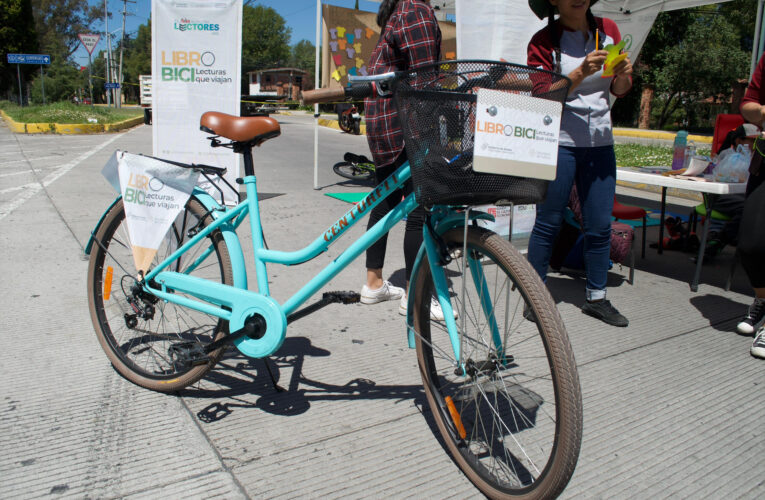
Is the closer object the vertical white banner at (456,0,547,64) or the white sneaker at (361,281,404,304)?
the white sneaker at (361,281,404,304)

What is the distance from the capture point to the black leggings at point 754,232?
331cm

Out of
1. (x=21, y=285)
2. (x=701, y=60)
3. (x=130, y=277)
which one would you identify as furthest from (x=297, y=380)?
(x=701, y=60)

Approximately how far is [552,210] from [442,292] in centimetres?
165

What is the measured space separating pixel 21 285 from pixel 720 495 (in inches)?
167

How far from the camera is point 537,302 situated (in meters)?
1.75

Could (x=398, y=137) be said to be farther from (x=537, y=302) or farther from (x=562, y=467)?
(x=562, y=467)

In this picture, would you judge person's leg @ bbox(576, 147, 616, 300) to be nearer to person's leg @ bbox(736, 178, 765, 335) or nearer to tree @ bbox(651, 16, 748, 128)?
person's leg @ bbox(736, 178, 765, 335)

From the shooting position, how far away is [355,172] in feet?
30.2

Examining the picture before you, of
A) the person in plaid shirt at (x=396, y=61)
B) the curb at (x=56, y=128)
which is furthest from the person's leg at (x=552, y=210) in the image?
the curb at (x=56, y=128)

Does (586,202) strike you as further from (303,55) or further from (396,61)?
(303,55)

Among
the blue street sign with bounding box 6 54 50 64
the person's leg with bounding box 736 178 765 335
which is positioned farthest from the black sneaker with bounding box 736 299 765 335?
the blue street sign with bounding box 6 54 50 64

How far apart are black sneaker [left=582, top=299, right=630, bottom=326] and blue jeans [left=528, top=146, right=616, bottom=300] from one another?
0.17 metres

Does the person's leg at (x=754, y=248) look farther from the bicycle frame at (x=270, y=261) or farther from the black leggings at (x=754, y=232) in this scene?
the bicycle frame at (x=270, y=261)

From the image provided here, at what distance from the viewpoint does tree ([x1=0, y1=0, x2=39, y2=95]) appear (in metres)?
37.4
